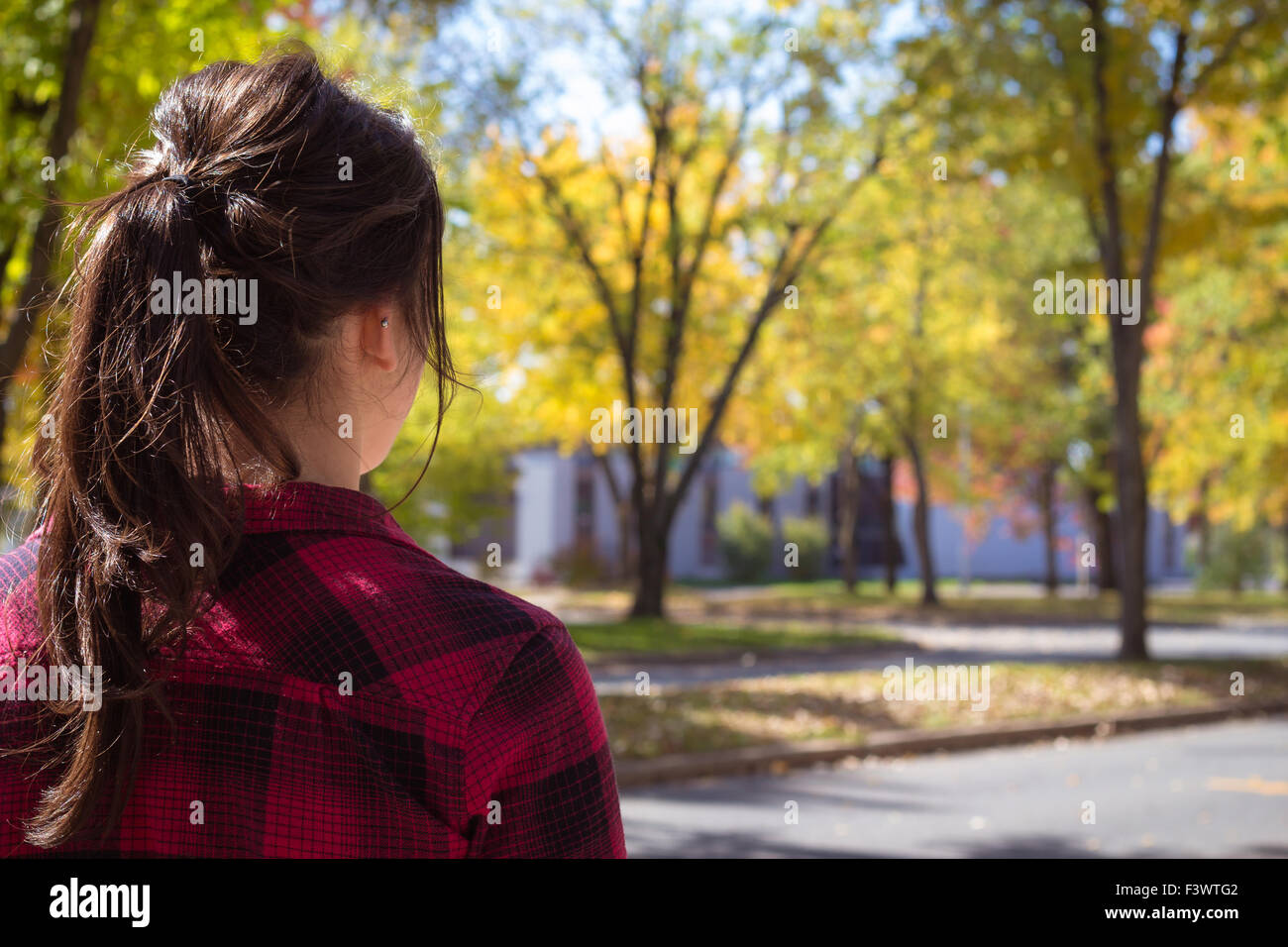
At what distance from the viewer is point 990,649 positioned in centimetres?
1839

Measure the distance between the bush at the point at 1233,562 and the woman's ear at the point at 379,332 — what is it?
3889cm

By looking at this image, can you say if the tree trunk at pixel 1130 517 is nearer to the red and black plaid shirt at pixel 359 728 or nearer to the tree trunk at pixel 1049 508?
the red and black plaid shirt at pixel 359 728

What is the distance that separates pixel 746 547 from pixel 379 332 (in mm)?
39455

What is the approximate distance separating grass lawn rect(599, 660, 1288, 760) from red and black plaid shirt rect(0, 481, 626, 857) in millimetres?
7791

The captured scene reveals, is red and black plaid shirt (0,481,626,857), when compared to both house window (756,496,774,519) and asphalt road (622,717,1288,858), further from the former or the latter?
house window (756,496,774,519)

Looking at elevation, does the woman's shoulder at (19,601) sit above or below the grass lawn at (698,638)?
above

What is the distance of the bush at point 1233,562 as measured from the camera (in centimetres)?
3553

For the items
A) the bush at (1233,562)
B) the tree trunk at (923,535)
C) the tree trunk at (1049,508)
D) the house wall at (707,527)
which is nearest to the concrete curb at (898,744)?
the tree trunk at (923,535)

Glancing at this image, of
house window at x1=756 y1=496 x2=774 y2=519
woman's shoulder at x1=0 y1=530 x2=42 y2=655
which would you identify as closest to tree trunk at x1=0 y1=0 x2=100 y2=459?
woman's shoulder at x1=0 y1=530 x2=42 y2=655

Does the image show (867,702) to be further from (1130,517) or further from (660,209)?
(660,209)

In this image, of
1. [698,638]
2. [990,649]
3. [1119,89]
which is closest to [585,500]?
[698,638]

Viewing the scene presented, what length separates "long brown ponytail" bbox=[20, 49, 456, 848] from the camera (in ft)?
3.44
